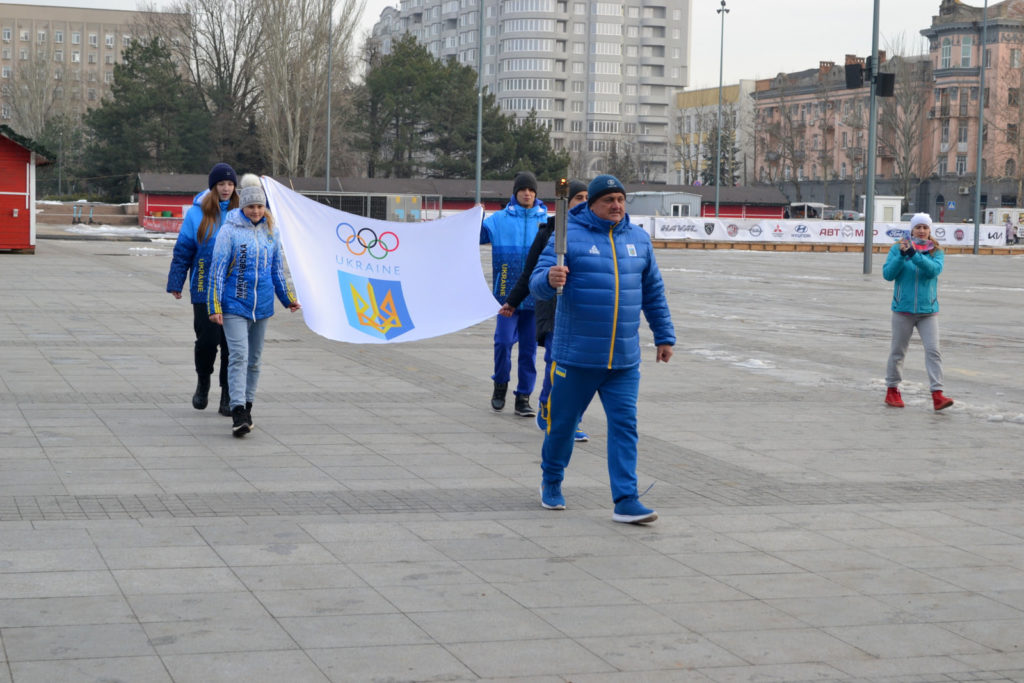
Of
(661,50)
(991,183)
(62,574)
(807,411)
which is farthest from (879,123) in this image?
(62,574)

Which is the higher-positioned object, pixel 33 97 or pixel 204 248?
pixel 33 97

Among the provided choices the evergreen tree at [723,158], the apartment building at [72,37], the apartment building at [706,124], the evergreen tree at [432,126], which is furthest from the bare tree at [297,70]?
the apartment building at [72,37]

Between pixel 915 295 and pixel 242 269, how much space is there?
593 cm

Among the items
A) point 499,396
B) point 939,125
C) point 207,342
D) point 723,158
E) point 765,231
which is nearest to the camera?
point 207,342

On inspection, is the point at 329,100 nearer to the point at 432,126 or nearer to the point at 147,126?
the point at 147,126

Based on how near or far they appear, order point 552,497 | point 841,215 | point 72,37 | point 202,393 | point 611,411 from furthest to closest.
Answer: point 72,37
point 841,215
point 202,393
point 552,497
point 611,411

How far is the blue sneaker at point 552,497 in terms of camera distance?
7.36 meters

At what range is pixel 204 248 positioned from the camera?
→ 10.0 m

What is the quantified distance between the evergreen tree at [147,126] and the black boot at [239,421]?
70985mm

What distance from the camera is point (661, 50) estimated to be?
563ft

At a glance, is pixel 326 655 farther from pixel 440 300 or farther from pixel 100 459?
pixel 440 300

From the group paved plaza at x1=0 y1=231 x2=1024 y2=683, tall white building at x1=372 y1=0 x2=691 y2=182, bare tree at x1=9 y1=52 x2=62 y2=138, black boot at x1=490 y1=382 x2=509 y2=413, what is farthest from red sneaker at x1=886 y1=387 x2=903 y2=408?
tall white building at x1=372 y1=0 x2=691 y2=182

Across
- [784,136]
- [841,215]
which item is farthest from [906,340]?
[784,136]

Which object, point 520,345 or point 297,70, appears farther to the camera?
point 297,70
